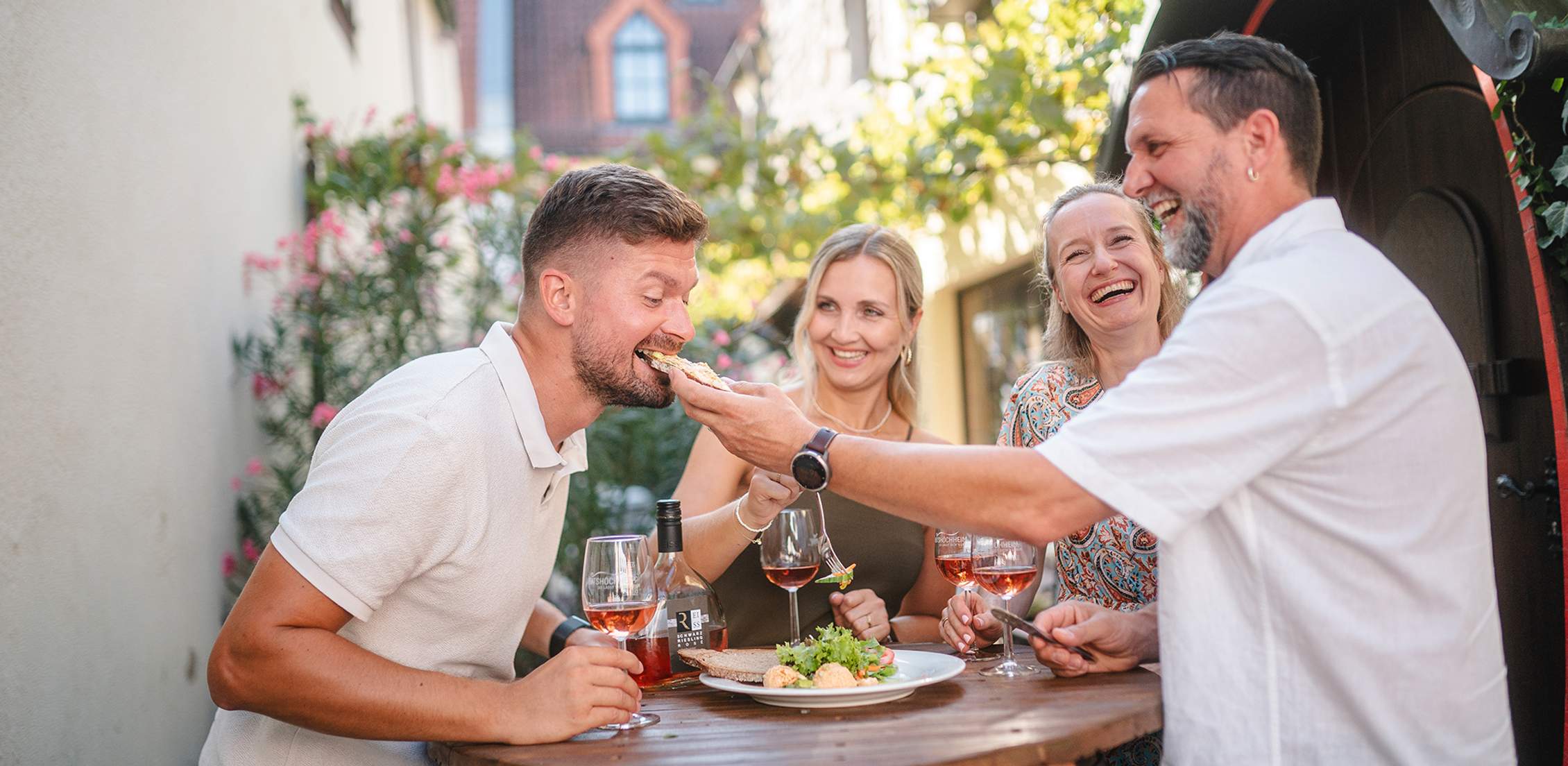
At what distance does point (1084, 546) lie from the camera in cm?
299

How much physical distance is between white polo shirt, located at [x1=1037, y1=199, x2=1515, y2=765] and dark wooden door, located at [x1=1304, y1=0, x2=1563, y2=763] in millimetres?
1223

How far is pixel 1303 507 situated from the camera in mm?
1829

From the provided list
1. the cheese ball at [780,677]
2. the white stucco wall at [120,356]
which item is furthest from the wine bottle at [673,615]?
the white stucco wall at [120,356]

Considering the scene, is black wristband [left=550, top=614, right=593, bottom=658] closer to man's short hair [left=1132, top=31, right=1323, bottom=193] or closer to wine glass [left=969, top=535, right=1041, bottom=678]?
wine glass [left=969, top=535, right=1041, bottom=678]

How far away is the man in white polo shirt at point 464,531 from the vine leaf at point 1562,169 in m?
1.86

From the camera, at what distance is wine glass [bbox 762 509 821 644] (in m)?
2.53

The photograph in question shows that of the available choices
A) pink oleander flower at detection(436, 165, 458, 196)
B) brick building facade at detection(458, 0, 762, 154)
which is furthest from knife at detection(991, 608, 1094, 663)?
brick building facade at detection(458, 0, 762, 154)

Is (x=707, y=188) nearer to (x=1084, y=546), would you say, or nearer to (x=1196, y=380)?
(x=1084, y=546)

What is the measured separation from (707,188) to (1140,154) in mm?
6742

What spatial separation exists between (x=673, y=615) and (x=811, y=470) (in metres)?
0.64

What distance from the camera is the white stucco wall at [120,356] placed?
3.00 metres

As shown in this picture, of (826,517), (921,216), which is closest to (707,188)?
(921,216)

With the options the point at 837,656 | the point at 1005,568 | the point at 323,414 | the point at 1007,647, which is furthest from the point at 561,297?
the point at 323,414

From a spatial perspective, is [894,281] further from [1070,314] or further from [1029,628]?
[1029,628]
